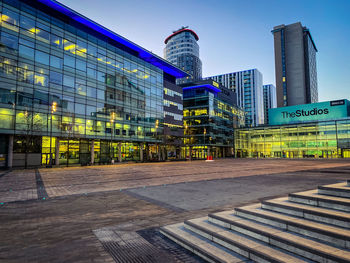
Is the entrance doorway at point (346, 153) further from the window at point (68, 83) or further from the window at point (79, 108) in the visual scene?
the window at point (68, 83)

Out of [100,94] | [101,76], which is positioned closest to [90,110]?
[100,94]

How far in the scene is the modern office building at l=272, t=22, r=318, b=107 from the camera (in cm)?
11138

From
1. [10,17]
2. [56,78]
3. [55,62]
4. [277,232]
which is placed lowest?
[277,232]

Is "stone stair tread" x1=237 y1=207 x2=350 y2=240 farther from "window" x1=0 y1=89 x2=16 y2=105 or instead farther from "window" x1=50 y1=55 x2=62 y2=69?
"window" x1=50 y1=55 x2=62 y2=69

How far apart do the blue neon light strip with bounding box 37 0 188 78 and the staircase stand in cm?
4417

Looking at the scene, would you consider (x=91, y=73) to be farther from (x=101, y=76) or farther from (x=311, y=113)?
(x=311, y=113)

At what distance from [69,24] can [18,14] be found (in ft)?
30.0

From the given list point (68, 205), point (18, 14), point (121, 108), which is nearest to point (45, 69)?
point (18, 14)

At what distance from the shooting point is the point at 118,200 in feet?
34.2

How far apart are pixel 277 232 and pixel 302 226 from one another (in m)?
0.54

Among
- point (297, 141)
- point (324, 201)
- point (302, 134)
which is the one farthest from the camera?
point (297, 141)

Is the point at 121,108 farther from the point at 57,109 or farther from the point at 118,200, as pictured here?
the point at 118,200

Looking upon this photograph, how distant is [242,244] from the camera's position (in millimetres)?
4730

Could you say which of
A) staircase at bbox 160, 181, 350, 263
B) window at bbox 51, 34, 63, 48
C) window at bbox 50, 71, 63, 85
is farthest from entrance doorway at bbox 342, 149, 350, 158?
window at bbox 51, 34, 63, 48
